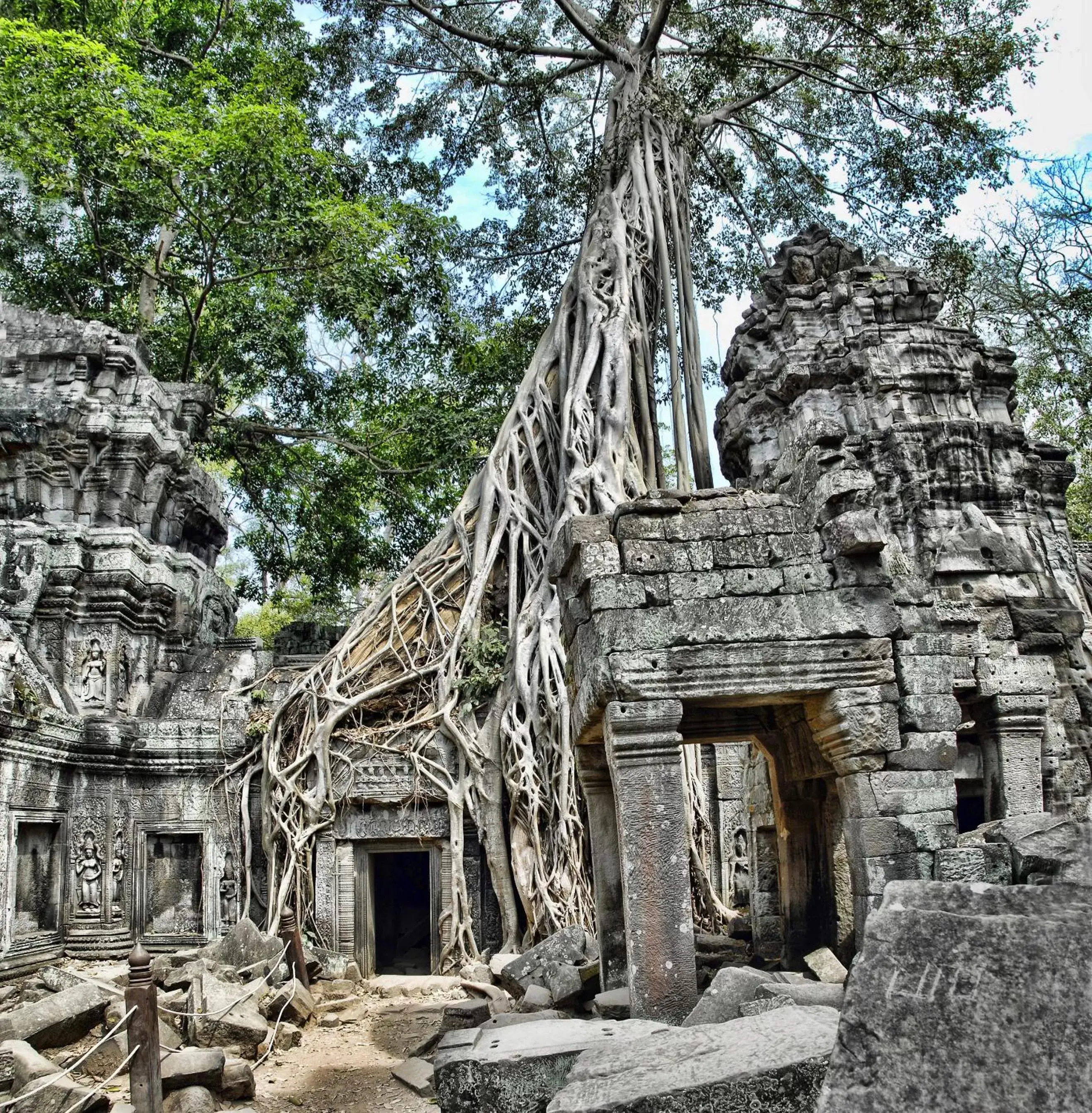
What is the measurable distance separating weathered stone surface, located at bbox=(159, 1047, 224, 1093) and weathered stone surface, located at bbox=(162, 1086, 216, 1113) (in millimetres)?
37

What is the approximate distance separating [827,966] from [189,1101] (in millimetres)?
3042

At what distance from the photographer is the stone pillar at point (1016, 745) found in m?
7.27

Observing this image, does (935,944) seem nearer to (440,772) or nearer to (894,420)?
(440,772)

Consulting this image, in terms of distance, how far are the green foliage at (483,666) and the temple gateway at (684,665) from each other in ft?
3.27

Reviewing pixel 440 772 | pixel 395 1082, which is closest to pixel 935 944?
pixel 395 1082

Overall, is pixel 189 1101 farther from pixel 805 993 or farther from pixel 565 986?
pixel 805 993

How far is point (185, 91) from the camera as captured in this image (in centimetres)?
1204

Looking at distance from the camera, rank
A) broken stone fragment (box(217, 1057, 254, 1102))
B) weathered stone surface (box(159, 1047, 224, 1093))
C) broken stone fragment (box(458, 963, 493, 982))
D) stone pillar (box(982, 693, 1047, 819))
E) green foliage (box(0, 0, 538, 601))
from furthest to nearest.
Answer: green foliage (box(0, 0, 538, 601)) → stone pillar (box(982, 693, 1047, 819)) → broken stone fragment (box(458, 963, 493, 982)) → broken stone fragment (box(217, 1057, 254, 1102)) → weathered stone surface (box(159, 1047, 224, 1093))

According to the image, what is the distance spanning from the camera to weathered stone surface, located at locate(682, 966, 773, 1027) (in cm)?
367

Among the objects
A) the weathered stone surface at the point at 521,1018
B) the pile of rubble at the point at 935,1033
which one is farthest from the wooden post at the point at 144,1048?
the pile of rubble at the point at 935,1033

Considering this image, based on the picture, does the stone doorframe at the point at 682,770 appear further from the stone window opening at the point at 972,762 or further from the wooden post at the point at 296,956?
the wooden post at the point at 296,956

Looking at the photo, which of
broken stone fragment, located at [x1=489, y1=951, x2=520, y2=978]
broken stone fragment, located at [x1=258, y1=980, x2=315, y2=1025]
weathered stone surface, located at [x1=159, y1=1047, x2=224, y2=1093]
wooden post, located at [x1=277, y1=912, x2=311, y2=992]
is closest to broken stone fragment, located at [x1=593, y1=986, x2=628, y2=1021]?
broken stone fragment, located at [x1=489, y1=951, x2=520, y2=978]

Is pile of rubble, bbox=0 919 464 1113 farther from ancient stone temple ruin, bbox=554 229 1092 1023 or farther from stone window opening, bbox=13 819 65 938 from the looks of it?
ancient stone temple ruin, bbox=554 229 1092 1023

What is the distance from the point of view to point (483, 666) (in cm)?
875
